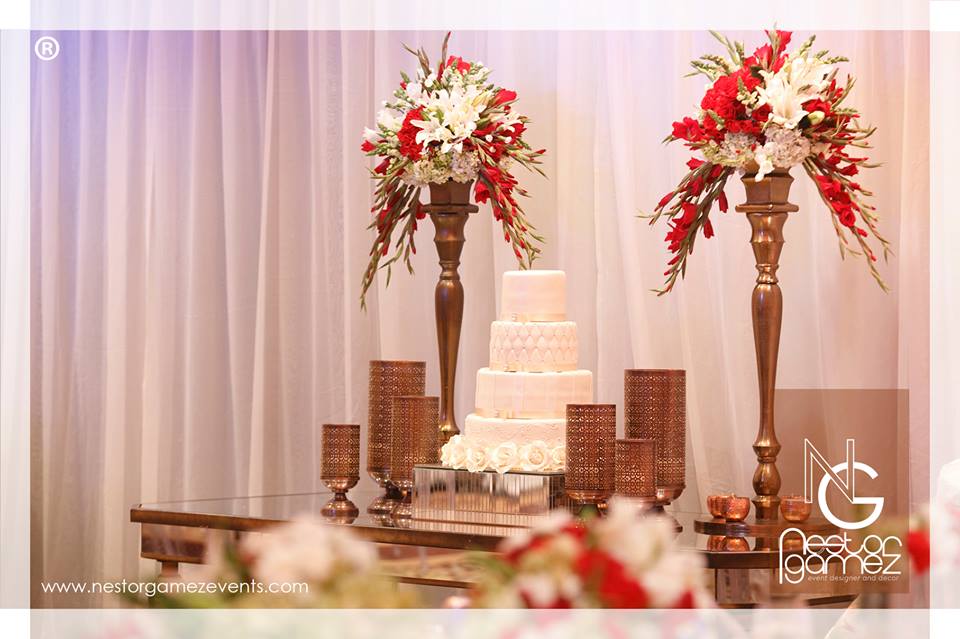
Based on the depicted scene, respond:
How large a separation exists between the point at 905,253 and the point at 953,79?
312 mm

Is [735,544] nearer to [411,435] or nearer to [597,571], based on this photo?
[411,435]

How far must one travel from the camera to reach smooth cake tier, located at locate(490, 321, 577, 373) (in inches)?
Result: 73.0

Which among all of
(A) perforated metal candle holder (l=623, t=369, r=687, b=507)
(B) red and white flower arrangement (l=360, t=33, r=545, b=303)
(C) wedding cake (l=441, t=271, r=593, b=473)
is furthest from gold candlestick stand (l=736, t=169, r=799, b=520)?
(B) red and white flower arrangement (l=360, t=33, r=545, b=303)

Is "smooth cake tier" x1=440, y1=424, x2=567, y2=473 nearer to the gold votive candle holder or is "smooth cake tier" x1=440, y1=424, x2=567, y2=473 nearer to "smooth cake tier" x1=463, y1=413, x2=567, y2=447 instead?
"smooth cake tier" x1=463, y1=413, x2=567, y2=447

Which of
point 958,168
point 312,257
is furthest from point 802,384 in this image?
point 312,257

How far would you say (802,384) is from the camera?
220 centimetres

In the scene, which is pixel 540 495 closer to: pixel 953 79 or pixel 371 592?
Answer: pixel 953 79

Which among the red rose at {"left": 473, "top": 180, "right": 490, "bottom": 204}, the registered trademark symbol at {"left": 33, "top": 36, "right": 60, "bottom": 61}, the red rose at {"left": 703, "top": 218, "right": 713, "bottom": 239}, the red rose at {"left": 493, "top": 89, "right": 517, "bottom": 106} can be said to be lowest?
the red rose at {"left": 703, "top": 218, "right": 713, "bottom": 239}

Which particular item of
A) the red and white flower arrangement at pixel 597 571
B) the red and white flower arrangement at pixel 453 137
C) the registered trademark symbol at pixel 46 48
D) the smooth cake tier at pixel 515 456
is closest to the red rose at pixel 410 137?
the red and white flower arrangement at pixel 453 137

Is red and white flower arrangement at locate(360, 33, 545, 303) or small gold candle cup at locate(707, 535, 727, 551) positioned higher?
red and white flower arrangement at locate(360, 33, 545, 303)

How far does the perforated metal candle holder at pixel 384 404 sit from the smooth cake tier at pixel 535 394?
214mm

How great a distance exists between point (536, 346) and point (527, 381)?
60 millimetres

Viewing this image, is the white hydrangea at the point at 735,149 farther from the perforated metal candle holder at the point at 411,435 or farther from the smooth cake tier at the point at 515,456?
the perforated metal candle holder at the point at 411,435

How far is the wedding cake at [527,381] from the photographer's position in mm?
1812
